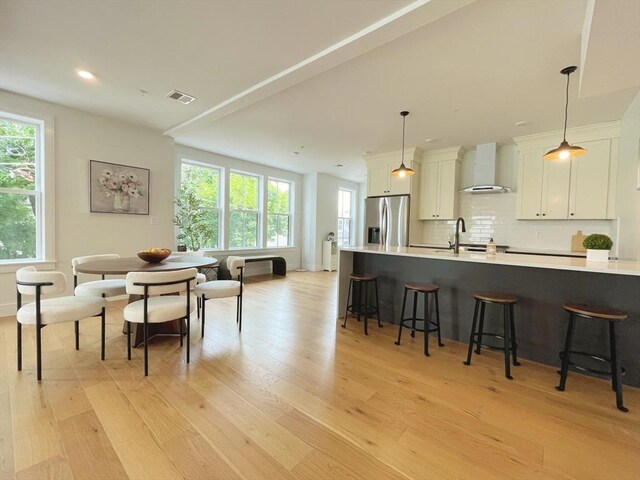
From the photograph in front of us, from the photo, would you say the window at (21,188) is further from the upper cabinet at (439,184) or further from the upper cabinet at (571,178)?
the upper cabinet at (571,178)

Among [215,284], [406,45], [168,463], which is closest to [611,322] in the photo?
[406,45]

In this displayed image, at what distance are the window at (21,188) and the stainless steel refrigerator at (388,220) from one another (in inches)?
211

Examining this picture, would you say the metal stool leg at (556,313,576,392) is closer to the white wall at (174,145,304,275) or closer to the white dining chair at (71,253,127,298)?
the white dining chair at (71,253,127,298)

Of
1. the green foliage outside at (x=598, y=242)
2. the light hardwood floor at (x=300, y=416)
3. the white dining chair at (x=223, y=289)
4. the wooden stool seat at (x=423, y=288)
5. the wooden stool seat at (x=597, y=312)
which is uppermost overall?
the green foliage outside at (x=598, y=242)

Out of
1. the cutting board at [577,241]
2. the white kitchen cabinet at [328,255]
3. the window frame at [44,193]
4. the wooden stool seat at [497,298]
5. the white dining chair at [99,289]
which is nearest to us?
the wooden stool seat at [497,298]

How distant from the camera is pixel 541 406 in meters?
1.91

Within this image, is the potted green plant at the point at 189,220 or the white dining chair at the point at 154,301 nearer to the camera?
the white dining chair at the point at 154,301

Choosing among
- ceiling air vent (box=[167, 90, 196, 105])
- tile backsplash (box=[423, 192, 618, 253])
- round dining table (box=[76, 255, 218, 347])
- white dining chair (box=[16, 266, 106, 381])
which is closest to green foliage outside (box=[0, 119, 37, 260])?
round dining table (box=[76, 255, 218, 347])

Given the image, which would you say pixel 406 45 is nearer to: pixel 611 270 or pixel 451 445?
pixel 611 270

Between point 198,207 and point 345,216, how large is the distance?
190 inches

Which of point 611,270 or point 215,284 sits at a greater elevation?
point 611,270

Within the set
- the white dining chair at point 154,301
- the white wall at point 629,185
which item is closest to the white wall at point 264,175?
the white dining chair at point 154,301

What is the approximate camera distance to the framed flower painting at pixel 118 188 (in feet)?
13.6

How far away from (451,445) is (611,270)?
1674 mm
